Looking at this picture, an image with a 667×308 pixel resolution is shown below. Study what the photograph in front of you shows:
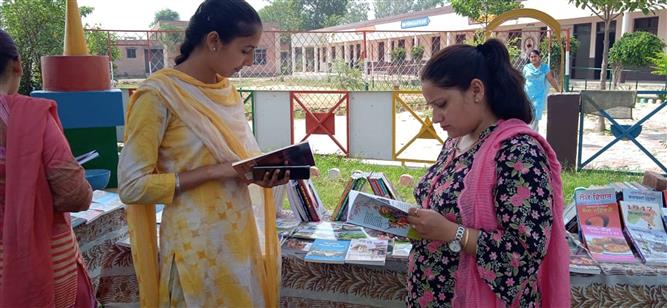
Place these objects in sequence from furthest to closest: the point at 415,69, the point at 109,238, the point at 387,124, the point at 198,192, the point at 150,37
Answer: the point at 415,69 < the point at 150,37 < the point at 387,124 < the point at 109,238 < the point at 198,192

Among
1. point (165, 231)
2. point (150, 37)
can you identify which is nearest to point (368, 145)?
point (150, 37)

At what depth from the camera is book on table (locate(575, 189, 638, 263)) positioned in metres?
2.19

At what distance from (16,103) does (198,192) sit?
586 millimetres

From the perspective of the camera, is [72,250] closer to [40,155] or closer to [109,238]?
[40,155]

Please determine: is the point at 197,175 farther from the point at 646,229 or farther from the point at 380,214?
the point at 646,229

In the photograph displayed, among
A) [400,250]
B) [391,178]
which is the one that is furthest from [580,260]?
[391,178]

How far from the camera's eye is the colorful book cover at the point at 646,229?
7.00ft

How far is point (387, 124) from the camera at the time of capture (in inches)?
276

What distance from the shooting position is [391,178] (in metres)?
6.07

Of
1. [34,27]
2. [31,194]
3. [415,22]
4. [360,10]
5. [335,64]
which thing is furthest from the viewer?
[360,10]

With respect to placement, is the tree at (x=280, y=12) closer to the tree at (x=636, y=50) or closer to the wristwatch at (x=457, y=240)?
the tree at (x=636, y=50)

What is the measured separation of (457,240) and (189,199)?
838mm

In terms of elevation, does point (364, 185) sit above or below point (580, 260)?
above

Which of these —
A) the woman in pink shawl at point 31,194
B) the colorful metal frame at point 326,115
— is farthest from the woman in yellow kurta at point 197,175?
the colorful metal frame at point 326,115
